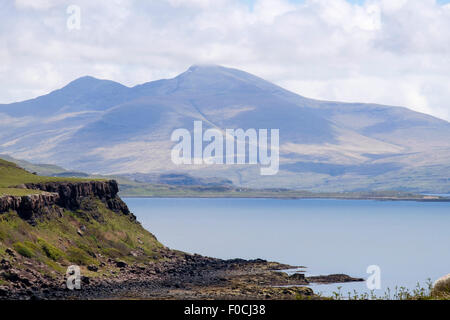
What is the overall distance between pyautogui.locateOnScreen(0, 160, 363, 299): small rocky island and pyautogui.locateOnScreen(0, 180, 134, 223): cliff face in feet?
0.43

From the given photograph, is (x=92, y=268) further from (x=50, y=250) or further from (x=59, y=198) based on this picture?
(x=59, y=198)

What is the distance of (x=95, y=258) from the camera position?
3782 inches

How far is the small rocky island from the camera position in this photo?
7512 centimetres

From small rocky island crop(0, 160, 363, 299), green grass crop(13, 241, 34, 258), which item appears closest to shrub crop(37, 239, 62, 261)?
small rocky island crop(0, 160, 363, 299)

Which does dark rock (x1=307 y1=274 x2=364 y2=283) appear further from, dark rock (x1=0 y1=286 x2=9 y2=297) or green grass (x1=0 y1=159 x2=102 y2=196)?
dark rock (x1=0 y1=286 x2=9 y2=297)

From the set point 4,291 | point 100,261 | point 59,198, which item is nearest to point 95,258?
point 100,261

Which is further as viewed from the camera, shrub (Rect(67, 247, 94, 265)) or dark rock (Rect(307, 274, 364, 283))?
dark rock (Rect(307, 274, 364, 283))

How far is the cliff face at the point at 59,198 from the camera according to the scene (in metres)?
92.2

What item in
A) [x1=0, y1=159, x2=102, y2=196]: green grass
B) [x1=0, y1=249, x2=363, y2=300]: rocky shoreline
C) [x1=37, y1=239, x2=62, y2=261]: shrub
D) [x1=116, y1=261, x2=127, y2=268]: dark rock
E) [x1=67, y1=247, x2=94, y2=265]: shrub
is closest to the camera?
[x1=0, y1=249, x2=363, y2=300]: rocky shoreline

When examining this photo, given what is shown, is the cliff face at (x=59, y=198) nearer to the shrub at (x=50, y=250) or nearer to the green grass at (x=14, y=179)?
the green grass at (x=14, y=179)
